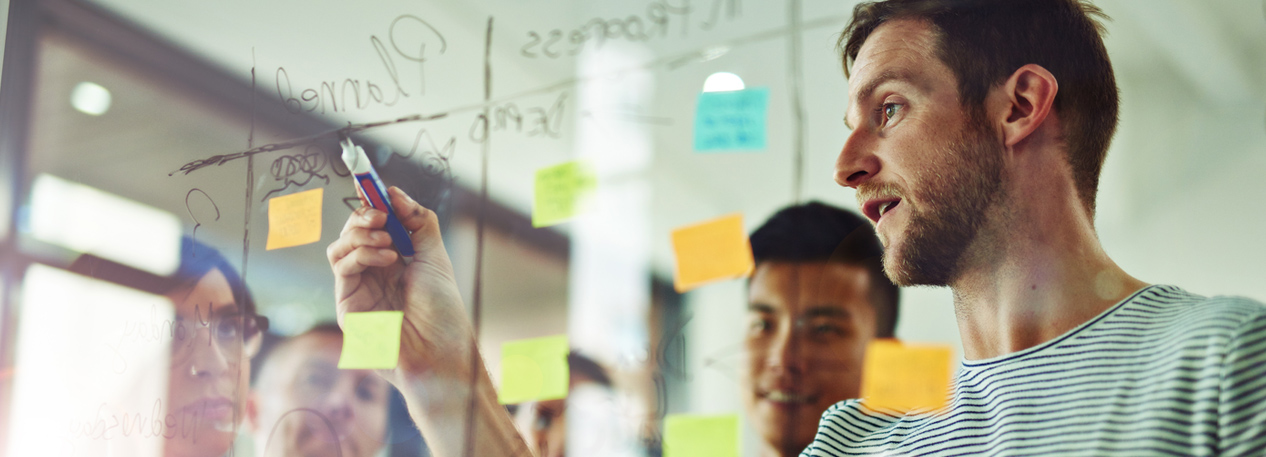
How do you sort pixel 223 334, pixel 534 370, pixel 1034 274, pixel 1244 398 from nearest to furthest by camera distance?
pixel 1244 398, pixel 1034 274, pixel 534 370, pixel 223 334

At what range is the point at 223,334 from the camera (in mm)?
1174

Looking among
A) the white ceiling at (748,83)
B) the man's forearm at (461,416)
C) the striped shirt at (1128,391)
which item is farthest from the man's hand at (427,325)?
the striped shirt at (1128,391)

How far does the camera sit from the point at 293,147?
1150 millimetres

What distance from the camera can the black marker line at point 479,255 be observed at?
0.97 m

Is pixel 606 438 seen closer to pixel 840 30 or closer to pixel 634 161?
pixel 634 161

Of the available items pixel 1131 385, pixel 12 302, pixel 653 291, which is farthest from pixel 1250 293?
pixel 12 302

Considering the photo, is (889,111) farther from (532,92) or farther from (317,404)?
(317,404)

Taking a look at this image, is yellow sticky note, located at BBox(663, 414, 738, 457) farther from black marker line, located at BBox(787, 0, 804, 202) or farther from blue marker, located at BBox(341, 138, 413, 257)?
blue marker, located at BBox(341, 138, 413, 257)

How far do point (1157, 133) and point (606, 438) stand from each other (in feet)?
2.01

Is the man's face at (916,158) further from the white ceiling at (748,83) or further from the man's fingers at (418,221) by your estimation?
the man's fingers at (418,221)

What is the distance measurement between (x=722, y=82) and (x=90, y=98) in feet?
3.50

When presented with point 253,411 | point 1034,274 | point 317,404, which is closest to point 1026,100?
point 1034,274

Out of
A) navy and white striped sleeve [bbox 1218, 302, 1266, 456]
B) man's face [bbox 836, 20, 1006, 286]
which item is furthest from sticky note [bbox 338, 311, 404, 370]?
navy and white striped sleeve [bbox 1218, 302, 1266, 456]

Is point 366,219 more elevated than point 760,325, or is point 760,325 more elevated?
point 366,219
